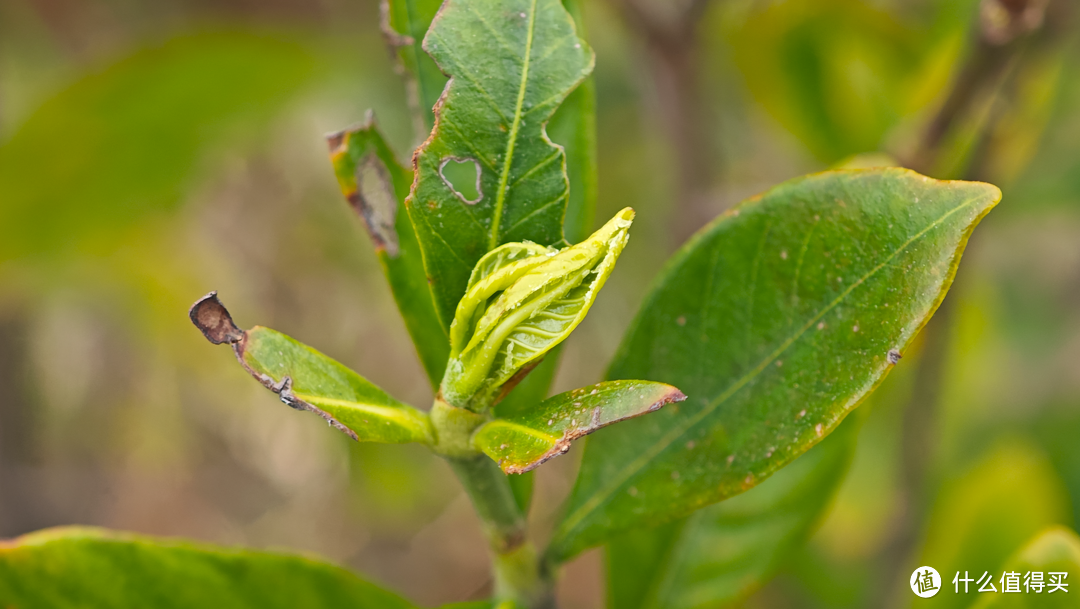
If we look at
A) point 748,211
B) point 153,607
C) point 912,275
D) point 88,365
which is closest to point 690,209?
point 748,211

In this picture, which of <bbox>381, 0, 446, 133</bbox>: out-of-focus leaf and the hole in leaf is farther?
<bbox>381, 0, 446, 133</bbox>: out-of-focus leaf

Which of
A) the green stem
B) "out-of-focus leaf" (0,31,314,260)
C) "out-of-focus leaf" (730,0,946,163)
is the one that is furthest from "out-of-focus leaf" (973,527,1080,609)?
"out-of-focus leaf" (0,31,314,260)

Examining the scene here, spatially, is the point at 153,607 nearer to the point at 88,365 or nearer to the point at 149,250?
the point at 149,250

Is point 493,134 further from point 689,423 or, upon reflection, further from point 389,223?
point 689,423

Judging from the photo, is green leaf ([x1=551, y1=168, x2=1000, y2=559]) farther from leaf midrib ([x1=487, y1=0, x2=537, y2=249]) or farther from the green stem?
leaf midrib ([x1=487, y1=0, x2=537, y2=249])

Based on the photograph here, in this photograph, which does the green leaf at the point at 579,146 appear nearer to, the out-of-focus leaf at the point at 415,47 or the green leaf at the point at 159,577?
the out-of-focus leaf at the point at 415,47

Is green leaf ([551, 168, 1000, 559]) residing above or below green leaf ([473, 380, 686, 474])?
below

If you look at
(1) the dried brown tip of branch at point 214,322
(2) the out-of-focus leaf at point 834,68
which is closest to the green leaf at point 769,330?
(1) the dried brown tip of branch at point 214,322
